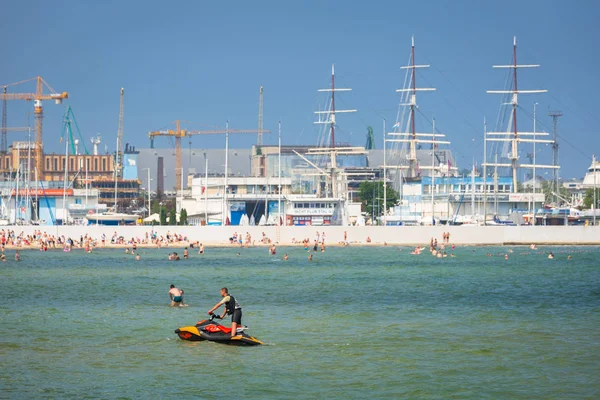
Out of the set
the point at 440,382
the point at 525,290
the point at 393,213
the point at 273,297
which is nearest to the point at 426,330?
the point at 440,382

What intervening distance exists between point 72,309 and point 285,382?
19752 millimetres

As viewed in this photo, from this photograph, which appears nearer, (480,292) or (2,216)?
(480,292)

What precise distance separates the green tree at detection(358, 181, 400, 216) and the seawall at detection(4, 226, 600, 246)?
155ft

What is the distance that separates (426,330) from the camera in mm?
36531

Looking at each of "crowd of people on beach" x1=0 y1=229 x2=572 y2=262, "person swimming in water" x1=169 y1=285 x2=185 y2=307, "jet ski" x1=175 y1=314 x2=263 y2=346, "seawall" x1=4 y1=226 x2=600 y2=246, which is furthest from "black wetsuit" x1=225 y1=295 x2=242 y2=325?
"seawall" x1=4 y1=226 x2=600 y2=246

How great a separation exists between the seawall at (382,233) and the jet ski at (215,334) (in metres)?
76.1

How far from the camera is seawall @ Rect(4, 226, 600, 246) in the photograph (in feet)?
358

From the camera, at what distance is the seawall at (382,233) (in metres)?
109

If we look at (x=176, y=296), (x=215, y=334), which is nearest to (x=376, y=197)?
(x=176, y=296)

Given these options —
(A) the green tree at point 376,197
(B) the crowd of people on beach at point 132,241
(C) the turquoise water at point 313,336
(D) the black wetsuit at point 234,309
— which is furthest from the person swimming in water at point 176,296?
(A) the green tree at point 376,197

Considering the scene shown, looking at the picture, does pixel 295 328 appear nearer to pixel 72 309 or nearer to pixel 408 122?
pixel 72 309

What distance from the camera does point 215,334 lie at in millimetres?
32188

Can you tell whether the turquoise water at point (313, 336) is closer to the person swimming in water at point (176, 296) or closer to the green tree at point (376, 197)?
the person swimming in water at point (176, 296)

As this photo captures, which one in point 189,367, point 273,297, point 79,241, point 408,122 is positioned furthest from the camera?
point 408,122
